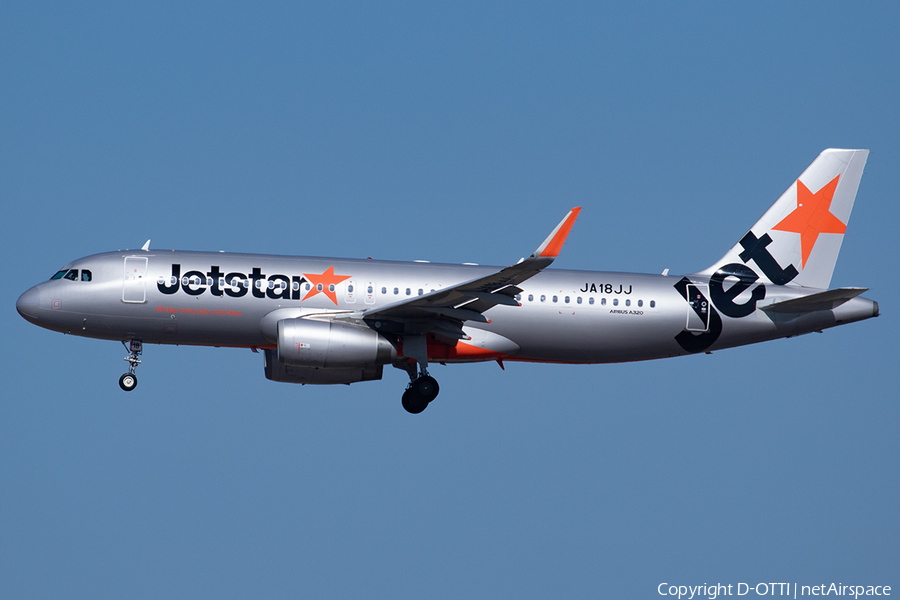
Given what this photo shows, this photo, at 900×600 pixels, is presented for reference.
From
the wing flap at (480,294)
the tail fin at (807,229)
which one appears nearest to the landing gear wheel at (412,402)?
the wing flap at (480,294)

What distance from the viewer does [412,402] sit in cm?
3300

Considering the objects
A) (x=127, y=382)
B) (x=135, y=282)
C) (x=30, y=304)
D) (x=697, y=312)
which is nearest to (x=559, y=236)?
(x=697, y=312)

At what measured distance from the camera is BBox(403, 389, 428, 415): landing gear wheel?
108ft

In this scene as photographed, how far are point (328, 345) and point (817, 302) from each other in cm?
1540

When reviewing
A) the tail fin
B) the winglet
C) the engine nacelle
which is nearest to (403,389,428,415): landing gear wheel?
the engine nacelle

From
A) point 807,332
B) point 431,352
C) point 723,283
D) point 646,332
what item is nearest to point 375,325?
point 431,352

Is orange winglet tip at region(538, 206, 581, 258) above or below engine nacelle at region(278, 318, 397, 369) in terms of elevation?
above

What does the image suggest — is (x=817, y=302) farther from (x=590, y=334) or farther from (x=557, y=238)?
(x=557, y=238)

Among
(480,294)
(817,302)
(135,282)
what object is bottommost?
(480,294)

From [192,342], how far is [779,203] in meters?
21.0

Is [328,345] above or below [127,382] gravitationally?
above

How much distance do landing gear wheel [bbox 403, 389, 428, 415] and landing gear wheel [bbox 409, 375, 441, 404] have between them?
0.29ft

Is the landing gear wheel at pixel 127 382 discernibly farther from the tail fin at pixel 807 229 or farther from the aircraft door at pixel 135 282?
the tail fin at pixel 807 229

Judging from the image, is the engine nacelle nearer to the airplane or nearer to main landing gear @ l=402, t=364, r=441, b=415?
the airplane
